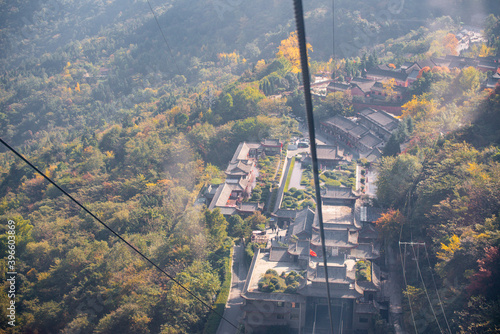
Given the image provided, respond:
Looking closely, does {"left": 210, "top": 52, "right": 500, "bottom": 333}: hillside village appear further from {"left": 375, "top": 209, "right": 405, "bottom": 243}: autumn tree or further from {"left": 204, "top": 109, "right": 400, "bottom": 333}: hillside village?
{"left": 375, "top": 209, "right": 405, "bottom": 243}: autumn tree

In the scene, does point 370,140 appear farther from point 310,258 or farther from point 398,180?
point 310,258

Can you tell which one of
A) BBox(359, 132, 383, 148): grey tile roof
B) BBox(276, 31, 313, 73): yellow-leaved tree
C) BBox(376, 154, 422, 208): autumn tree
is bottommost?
BBox(359, 132, 383, 148): grey tile roof

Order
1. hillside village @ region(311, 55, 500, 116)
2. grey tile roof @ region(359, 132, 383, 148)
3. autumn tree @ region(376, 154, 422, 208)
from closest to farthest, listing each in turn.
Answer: autumn tree @ region(376, 154, 422, 208) → grey tile roof @ region(359, 132, 383, 148) → hillside village @ region(311, 55, 500, 116)

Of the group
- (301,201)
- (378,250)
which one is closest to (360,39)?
(301,201)

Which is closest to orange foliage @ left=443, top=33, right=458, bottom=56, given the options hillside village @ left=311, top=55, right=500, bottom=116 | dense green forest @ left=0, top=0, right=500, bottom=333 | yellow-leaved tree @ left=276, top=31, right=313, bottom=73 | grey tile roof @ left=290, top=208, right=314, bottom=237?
dense green forest @ left=0, top=0, right=500, bottom=333

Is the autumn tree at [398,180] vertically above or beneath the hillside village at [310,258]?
above

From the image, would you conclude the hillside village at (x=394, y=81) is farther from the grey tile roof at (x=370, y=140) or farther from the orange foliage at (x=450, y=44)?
the grey tile roof at (x=370, y=140)

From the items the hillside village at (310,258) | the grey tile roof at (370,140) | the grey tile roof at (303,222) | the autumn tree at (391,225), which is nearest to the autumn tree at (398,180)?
the hillside village at (310,258)

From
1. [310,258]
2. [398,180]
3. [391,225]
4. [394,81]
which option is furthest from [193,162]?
[394,81]
